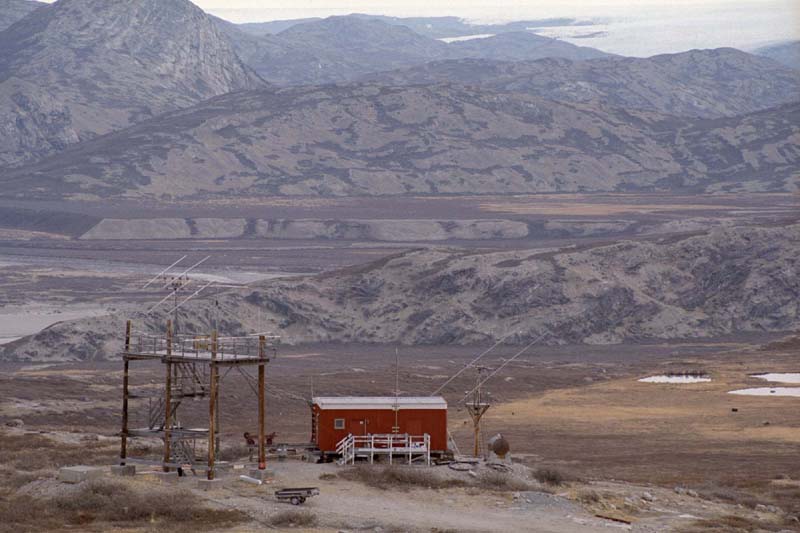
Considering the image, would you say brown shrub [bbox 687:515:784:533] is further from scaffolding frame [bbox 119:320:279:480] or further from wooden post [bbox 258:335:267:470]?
scaffolding frame [bbox 119:320:279:480]

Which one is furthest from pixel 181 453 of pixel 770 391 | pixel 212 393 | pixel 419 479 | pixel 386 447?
pixel 770 391

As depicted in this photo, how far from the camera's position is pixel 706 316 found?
104625mm

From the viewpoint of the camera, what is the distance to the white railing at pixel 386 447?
4331 cm

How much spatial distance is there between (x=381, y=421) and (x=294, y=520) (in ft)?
31.1

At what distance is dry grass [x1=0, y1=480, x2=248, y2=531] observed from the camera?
114 ft

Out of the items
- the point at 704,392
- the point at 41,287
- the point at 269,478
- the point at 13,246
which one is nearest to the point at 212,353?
the point at 269,478

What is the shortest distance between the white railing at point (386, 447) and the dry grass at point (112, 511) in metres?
7.48

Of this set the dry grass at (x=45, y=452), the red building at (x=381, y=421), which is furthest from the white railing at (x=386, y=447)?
the dry grass at (x=45, y=452)

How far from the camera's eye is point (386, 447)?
4378 centimetres

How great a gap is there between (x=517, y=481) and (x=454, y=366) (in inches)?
1713

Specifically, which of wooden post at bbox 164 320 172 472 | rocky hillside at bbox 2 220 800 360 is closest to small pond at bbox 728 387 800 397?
rocky hillside at bbox 2 220 800 360

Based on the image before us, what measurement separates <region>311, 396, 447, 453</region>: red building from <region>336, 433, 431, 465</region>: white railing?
0.27 metres

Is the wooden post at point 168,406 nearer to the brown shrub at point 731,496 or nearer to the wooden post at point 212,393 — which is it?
the wooden post at point 212,393

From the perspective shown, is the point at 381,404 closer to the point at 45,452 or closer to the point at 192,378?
the point at 192,378
